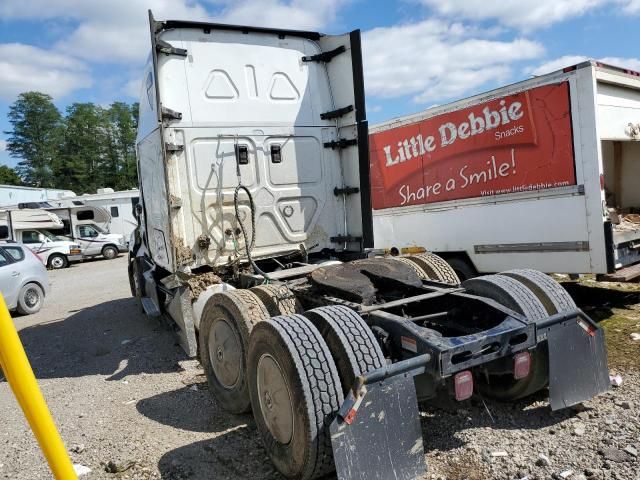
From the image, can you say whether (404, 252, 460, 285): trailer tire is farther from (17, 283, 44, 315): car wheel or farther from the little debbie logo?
(17, 283, 44, 315): car wheel

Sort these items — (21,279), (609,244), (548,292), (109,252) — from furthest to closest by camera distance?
(109,252) < (21,279) < (609,244) < (548,292)

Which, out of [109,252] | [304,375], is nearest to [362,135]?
[304,375]

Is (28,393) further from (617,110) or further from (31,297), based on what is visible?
(31,297)

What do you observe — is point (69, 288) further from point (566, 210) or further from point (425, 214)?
point (566, 210)

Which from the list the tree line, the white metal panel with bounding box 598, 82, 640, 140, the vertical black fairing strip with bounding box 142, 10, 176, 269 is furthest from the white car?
the tree line

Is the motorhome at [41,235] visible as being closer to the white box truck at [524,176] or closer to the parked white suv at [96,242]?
the parked white suv at [96,242]

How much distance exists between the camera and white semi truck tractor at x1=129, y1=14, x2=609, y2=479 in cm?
298

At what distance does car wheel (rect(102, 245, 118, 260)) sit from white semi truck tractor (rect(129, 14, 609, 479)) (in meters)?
17.2

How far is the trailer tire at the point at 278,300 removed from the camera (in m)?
4.41

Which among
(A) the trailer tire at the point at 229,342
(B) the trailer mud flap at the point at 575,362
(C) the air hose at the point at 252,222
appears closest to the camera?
(B) the trailer mud flap at the point at 575,362

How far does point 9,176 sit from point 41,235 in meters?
49.4

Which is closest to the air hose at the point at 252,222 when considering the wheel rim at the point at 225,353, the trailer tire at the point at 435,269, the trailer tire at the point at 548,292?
the wheel rim at the point at 225,353

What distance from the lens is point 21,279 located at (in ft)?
35.4

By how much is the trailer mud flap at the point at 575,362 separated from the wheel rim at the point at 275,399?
172 centimetres
